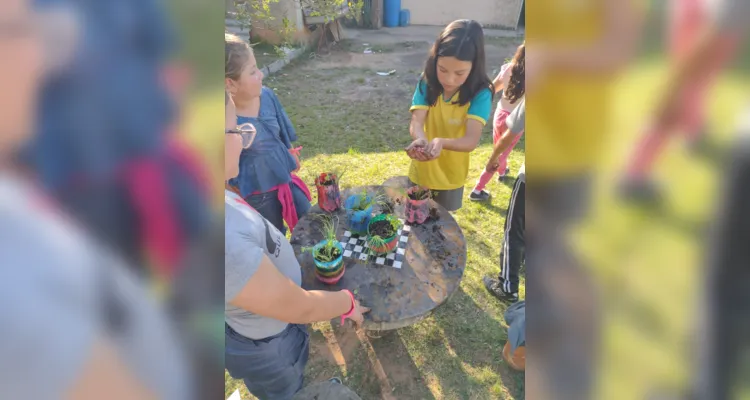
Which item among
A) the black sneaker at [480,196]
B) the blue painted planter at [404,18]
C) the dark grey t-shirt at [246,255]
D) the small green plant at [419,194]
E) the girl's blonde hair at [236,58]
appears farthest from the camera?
the blue painted planter at [404,18]

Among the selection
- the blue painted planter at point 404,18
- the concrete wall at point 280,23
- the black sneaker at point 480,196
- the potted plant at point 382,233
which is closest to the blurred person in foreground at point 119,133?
the potted plant at point 382,233

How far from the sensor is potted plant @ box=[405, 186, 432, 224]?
2.53 metres

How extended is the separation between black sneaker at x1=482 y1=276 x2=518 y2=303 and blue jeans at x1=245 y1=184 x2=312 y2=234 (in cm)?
159

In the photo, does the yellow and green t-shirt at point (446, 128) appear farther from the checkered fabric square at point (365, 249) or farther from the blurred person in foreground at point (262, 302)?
the blurred person in foreground at point (262, 302)

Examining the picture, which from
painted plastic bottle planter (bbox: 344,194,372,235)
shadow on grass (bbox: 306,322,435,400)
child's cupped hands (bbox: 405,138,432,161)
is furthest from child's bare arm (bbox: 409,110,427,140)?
shadow on grass (bbox: 306,322,435,400)

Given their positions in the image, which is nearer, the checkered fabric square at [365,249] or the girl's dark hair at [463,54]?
the checkered fabric square at [365,249]

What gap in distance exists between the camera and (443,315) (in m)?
3.12

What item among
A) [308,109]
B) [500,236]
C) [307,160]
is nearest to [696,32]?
[500,236]

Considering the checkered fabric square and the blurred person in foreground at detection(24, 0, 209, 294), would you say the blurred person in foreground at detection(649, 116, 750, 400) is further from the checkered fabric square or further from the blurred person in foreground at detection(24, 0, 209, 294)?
the checkered fabric square

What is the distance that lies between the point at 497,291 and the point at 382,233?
4.62ft

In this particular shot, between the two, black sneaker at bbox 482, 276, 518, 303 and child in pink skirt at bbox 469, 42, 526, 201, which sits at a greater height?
child in pink skirt at bbox 469, 42, 526, 201

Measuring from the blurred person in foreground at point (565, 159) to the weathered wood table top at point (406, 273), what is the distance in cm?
161

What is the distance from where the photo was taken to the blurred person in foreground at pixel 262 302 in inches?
44.3

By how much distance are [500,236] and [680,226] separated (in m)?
3.75
